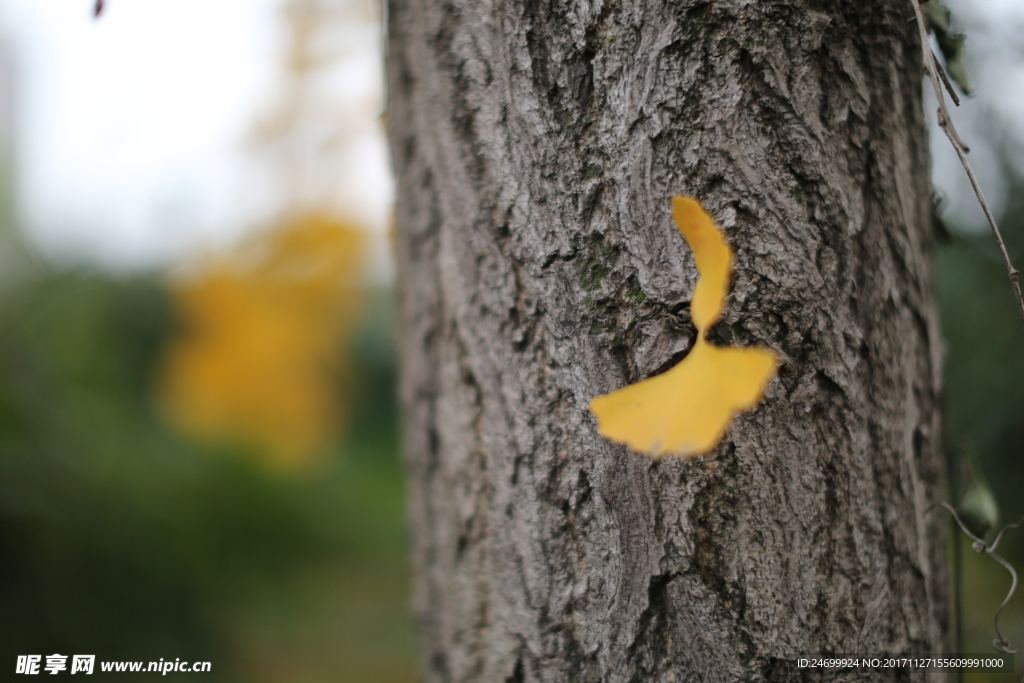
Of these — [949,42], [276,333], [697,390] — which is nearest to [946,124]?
[949,42]

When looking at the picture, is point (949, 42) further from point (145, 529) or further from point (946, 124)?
point (145, 529)

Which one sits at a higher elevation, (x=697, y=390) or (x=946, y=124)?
(x=946, y=124)

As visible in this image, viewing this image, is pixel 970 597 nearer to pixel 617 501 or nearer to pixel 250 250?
pixel 617 501

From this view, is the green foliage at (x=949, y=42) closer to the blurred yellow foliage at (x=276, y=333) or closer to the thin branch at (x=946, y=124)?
the thin branch at (x=946, y=124)

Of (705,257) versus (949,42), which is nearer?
(705,257)

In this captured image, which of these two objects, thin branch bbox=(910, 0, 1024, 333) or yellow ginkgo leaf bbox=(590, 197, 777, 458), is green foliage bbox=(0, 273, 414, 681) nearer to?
yellow ginkgo leaf bbox=(590, 197, 777, 458)

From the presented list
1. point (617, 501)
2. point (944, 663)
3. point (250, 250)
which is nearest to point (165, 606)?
point (617, 501)

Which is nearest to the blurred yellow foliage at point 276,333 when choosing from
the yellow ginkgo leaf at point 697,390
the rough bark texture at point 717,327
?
the rough bark texture at point 717,327
